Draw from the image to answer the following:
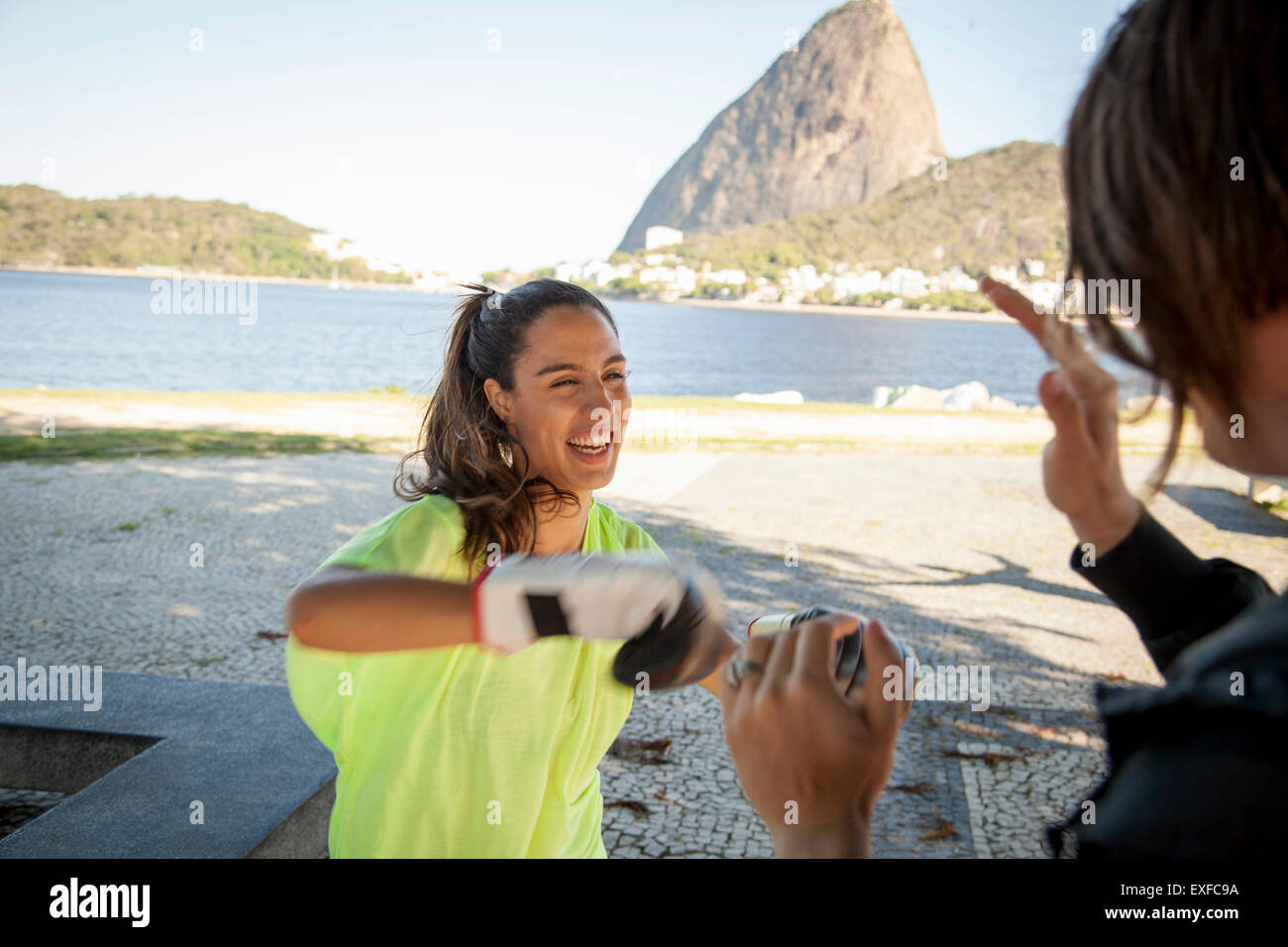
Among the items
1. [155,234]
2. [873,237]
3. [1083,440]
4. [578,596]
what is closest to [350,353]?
[873,237]

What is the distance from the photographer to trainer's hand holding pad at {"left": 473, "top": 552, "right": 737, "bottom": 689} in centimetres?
133

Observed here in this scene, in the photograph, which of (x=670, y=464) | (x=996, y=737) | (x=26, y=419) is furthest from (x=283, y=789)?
(x=26, y=419)

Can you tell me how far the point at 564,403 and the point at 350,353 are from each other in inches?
2505

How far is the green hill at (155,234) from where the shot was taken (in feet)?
359

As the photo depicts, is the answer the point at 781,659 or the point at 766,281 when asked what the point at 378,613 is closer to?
the point at 781,659

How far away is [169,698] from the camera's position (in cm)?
423

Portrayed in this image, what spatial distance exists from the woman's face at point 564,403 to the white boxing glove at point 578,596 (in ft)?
3.39

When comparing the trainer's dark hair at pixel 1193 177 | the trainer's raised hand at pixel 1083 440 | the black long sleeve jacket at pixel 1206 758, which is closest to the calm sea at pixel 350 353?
the trainer's raised hand at pixel 1083 440

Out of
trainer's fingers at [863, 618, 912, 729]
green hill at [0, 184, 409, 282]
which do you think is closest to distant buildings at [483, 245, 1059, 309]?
green hill at [0, 184, 409, 282]

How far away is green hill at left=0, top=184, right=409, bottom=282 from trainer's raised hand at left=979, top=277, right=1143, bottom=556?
Result: 376 ft

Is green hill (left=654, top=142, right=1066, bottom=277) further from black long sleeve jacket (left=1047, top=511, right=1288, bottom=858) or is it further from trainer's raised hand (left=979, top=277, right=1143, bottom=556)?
black long sleeve jacket (left=1047, top=511, right=1288, bottom=858)
